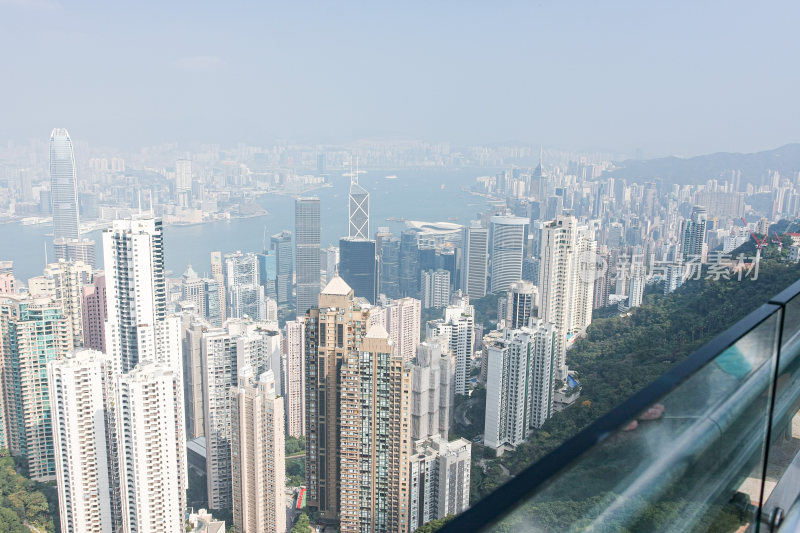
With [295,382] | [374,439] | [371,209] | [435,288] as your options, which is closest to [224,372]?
[295,382]

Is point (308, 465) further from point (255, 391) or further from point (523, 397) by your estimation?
point (523, 397)

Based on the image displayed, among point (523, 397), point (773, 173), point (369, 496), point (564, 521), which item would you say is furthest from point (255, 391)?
point (773, 173)

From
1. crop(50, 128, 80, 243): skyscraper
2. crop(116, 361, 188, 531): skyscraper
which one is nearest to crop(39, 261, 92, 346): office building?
crop(50, 128, 80, 243): skyscraper

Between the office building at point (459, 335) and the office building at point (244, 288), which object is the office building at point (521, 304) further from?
the office building at point (244, 288)

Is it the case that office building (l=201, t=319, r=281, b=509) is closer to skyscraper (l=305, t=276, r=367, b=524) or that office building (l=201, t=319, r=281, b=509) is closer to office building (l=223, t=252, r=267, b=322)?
skyscraper (l=305, t=276, r=367, b=524)

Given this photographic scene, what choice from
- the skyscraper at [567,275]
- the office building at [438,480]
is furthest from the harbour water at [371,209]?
the office building at [438,480]
